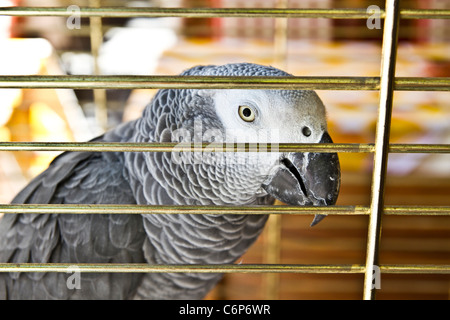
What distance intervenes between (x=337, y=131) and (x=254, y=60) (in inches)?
24.4

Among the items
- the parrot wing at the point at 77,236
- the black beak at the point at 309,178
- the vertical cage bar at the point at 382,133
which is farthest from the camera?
the parrot wing at the point at 77,236

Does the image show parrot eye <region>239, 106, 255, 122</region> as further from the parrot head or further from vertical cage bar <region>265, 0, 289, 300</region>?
vertical cage bar <region>265, 0, 289, 300</region>

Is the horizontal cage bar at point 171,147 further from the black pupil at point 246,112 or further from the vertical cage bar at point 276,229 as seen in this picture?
the vertical cage bar at point 276,229

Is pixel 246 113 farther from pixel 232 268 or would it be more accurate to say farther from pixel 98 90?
pixel 98 90

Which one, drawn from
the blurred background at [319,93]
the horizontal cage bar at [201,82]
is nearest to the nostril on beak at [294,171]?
the horizontal cage bar at [201,82]

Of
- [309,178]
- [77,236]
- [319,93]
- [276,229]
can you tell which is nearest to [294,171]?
[309,178]

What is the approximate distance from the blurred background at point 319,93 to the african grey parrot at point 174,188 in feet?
4.04

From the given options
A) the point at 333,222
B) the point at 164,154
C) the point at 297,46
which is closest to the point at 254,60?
the point at 297,46

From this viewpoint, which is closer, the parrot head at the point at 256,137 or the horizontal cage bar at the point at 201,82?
the horizontal cage bar at the point at 201,82

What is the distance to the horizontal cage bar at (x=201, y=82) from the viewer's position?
23.0 inches

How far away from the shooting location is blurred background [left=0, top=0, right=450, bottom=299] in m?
2.29

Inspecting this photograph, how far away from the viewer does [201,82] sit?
1.93 ft

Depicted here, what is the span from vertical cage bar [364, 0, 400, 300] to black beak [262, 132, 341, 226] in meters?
0.16

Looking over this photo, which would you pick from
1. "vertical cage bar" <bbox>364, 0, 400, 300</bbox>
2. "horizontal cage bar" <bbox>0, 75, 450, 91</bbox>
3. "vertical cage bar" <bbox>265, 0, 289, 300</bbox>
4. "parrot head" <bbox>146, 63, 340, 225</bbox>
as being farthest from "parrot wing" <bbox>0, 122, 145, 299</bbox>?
"vertical cage bar" <bbox>265, 0, 289, 300</bbox>
